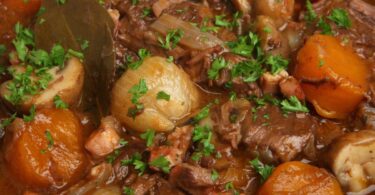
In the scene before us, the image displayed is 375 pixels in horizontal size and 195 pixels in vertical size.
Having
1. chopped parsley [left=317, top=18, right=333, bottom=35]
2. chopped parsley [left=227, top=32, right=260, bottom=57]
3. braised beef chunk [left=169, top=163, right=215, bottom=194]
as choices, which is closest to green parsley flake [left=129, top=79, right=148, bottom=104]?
braised beef chunk [left=169, top=163, right=215, bottom=194]

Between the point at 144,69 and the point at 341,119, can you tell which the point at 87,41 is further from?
the point at 341,119

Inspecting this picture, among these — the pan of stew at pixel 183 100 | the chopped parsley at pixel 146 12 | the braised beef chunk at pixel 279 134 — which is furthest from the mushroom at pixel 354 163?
the chopped parsley at pixel 146 12

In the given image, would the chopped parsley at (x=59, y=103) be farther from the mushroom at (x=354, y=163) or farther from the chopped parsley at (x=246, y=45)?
the mushroom at (x=354, y=163)

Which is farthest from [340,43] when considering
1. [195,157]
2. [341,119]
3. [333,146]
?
[195,157]

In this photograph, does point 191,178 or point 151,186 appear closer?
point 191,178

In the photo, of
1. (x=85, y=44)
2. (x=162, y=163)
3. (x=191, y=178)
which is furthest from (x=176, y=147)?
(x=85, y=44)

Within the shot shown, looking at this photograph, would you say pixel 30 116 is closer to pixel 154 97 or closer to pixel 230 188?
pixel 154 97

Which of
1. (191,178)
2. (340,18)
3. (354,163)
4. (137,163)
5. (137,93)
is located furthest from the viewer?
(340,18)
